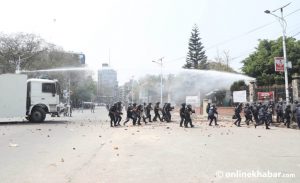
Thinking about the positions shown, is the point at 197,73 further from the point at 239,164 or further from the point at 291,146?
the point at 239,164

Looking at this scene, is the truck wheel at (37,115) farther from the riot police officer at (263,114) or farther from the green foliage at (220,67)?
the green foliage at (220,67)

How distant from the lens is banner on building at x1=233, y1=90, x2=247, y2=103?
34.9m

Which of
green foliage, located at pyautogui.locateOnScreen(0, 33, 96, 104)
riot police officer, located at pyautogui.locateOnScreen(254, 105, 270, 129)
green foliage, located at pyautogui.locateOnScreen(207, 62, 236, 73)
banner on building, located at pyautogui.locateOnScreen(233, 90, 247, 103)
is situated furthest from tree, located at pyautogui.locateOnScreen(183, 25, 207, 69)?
riot police officer, located at pyautogui.locateOnScreen(254, 105, 270, 129)

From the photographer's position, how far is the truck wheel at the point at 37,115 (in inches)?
1063

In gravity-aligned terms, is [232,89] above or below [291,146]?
above

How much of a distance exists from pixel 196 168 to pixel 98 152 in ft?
12.8

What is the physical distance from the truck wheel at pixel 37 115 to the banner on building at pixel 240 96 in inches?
687

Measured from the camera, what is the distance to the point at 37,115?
2708 centimetres

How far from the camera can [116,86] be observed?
167m

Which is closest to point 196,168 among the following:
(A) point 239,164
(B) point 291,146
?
(A) point 239,164

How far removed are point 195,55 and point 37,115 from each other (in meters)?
56.5

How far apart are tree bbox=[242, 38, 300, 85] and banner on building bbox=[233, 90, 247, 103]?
293 inches

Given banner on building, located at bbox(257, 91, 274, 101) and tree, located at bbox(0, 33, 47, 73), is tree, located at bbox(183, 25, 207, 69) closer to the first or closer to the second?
tree, located at bbox(0, 33, 47, 73)

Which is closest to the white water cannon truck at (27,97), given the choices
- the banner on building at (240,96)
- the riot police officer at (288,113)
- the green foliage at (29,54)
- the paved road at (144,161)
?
the paved road at (144,161)
